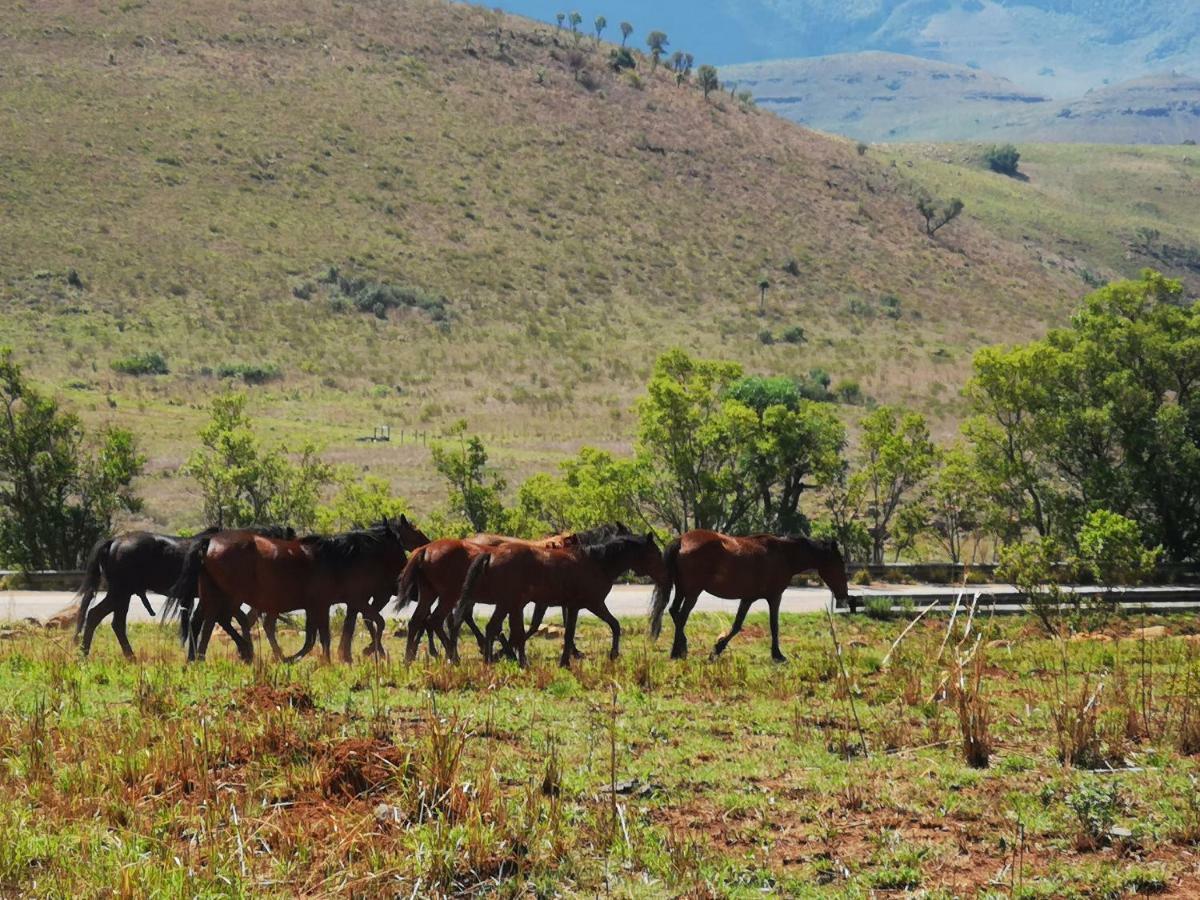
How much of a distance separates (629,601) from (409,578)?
12532 millimetres

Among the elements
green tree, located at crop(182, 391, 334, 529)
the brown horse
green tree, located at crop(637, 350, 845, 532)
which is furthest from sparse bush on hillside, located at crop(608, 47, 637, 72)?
the brown horse

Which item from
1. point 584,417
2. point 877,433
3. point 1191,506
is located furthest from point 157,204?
point 1191,506

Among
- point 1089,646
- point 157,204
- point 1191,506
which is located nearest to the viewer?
point 1089,646

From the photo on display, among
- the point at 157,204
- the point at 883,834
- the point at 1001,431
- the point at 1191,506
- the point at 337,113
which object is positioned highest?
the point at 337,113

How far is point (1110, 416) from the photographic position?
1278 inches

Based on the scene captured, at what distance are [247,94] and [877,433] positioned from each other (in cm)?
8907

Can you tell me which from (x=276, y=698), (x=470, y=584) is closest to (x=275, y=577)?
(x=470, y=584)

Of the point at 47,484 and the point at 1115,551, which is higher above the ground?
the point at 47,484

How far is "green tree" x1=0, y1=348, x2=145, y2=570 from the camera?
33094 millimetres

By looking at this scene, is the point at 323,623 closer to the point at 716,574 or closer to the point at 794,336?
the point at 716,574

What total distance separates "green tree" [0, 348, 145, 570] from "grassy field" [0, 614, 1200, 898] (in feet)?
74.1

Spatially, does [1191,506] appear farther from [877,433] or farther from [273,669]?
[273,669]

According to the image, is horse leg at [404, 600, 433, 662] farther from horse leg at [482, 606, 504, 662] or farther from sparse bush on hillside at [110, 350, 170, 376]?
sparse bush on hillside at [110, 350, 170, 376]

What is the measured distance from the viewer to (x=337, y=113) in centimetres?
11094
